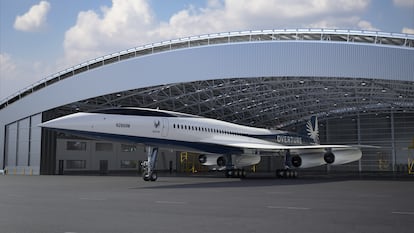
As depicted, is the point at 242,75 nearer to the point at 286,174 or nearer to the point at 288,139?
the point at 286,174

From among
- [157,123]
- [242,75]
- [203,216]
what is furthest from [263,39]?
[203,216]

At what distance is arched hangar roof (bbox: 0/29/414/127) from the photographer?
102 feet

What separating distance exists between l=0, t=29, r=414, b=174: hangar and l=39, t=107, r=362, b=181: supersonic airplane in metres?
4.58

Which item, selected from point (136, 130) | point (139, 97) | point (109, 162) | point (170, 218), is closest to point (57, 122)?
point (136, 130)

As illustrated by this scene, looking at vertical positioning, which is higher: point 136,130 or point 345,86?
point 345,86

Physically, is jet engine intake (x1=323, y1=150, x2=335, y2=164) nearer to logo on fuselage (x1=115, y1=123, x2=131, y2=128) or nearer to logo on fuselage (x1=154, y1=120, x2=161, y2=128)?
logo on fuselage (x1=154, y1=120, x2=161, y2=128)

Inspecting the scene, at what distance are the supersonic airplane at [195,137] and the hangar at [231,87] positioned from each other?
4578 mm

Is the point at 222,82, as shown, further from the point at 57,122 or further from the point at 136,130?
the point at 57,122

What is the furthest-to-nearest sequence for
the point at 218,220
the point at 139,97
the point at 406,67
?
1. the point at 139,97
2. the point at 406,67
3. the point at 218,220

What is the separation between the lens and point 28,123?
42750mm

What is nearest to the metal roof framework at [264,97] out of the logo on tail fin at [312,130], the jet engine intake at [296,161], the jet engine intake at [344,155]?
the logo on tail fin at [312,130]

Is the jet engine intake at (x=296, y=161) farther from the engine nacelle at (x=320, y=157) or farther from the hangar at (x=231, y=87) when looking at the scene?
the hangar at (x=231, y=87)

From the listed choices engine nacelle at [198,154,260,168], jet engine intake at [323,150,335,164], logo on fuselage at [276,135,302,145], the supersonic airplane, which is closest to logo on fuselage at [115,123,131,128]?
the supersonic airplane

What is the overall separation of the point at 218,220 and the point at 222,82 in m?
28.2
